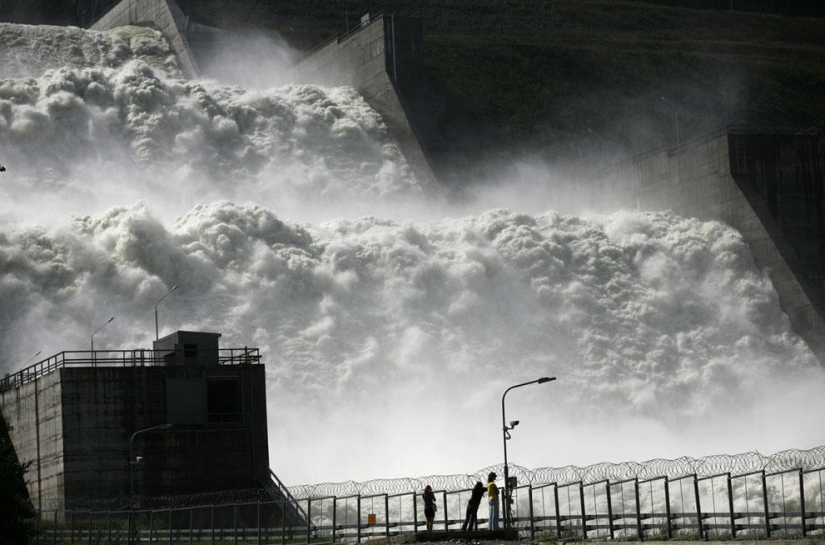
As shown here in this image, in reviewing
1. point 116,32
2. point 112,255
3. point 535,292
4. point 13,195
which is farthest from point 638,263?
point 116,32

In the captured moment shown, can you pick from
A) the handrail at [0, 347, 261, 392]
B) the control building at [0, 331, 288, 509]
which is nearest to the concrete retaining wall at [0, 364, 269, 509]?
the control building at [0, 331, 288, 509]

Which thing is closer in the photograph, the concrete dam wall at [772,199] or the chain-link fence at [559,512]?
the chain-link fence at [559,512]

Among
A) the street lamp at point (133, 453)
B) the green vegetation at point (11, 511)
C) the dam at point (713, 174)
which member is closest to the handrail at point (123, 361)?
the street lamp at point (133, 453)

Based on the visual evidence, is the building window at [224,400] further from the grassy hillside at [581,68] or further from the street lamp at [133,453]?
the grassy hillside at [581,68]

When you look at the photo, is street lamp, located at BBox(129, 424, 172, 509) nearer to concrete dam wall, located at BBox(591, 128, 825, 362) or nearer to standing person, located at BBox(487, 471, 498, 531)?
standing person, located at BBox(487, 471, 498, 531)

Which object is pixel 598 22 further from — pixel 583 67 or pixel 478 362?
pixel 478 362

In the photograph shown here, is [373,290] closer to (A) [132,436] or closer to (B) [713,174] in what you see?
(B) [713,174]
